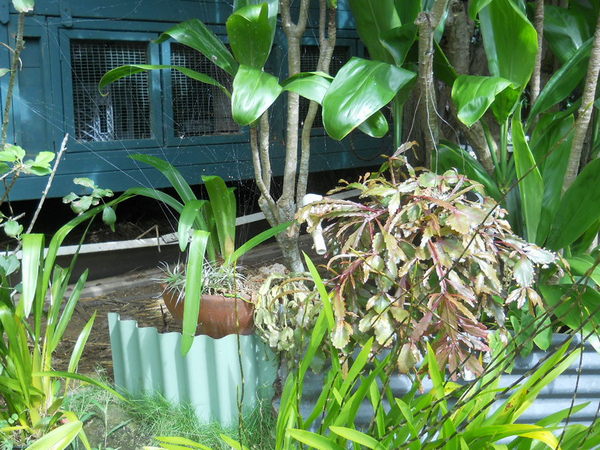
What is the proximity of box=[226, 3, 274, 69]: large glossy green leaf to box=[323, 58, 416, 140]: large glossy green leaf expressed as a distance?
0.83 ft

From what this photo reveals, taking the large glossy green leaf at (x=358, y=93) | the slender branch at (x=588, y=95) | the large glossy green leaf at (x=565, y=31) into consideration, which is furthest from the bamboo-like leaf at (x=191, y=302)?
the large glossy green leaf at (x=565, y=31)

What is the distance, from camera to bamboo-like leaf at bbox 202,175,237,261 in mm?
2223

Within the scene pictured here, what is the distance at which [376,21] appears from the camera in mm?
2268

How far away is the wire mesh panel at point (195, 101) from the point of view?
3240mm

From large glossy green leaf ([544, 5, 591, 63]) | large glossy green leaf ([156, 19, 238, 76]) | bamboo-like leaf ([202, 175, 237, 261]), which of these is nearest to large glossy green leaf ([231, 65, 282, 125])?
large glossy green leaf ([156, 19, 238, 76])

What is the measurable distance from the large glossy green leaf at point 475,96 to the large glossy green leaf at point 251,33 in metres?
0.57

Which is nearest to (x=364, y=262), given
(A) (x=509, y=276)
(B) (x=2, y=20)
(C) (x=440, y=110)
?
(A) (x=509, y=276)

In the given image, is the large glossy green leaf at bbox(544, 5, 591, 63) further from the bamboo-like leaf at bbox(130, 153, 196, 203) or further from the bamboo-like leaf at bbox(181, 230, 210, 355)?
the bamboo-like leaf at bbox(181, 230, 210, 355)

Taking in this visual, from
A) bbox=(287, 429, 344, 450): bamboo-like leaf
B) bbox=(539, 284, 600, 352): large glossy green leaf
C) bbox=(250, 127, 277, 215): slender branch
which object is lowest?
bbox=(287, 429, 344, 450): bamboo-like leaf

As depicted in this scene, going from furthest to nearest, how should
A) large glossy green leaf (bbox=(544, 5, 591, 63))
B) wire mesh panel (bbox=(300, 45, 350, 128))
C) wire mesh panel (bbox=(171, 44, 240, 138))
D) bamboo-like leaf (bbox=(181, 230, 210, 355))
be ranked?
1. wire mesh panel (bbox=(300, 45, 350, 128))
2. wire mesh panel (bbox=(171, 44, 240, 138))
3. large glossy green leaf (bbox=(544, 5, 591, 63))
4. bamboo-like leaf (bbox=(181, 230, 210, 355))

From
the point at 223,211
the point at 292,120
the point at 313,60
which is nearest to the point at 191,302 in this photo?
the point at 223,211

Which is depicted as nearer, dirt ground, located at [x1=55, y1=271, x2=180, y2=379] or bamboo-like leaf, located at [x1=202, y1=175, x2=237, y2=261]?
bamboo-like leaf, located at [x1=202, y1=175, x2=237, y2=261]

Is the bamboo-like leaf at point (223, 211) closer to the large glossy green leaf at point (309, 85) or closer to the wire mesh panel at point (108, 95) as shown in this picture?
the large glossy green leaf at point (309, 85)

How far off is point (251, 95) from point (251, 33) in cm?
23
